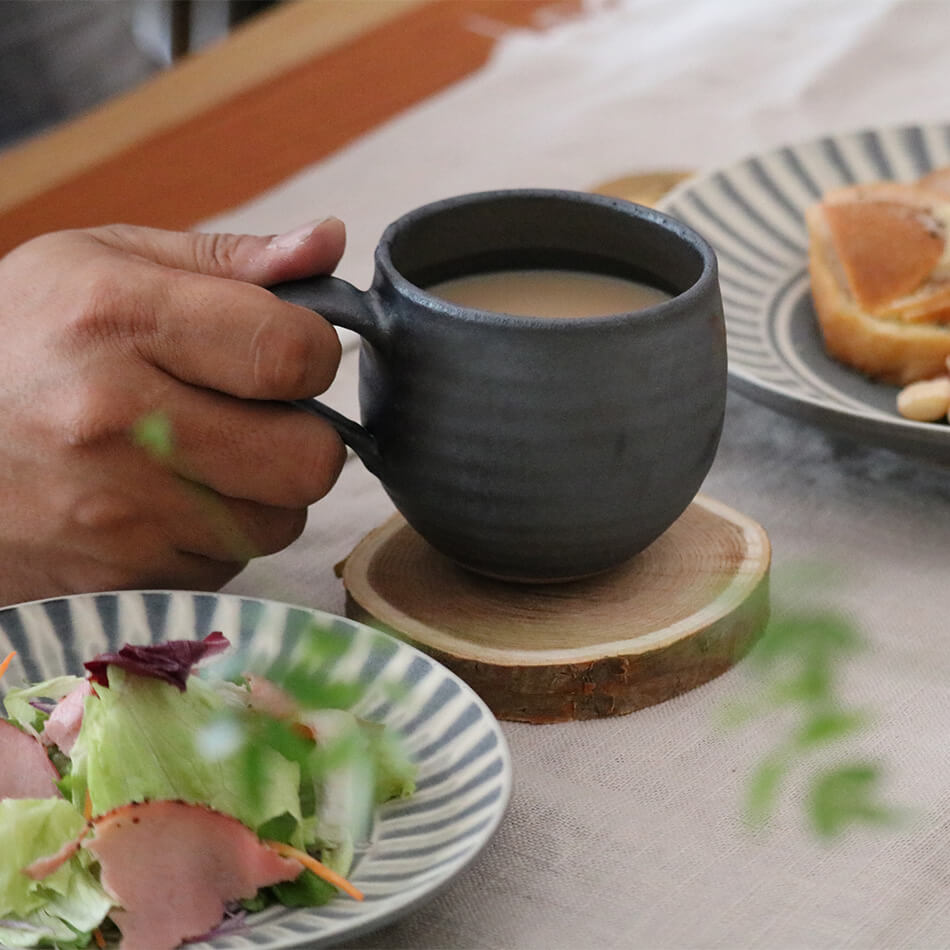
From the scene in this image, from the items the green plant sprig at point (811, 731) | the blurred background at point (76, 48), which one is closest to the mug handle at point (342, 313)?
the green plant sprig at point (811, 731)

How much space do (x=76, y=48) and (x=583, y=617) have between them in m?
1.30

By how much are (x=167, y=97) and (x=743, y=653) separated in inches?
31.8

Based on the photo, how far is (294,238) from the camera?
2.12 feet

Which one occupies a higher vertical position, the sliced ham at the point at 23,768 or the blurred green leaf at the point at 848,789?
the sliced ham at the point at 23,768

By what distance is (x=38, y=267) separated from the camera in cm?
→ 67

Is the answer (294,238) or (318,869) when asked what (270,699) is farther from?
(294,238)

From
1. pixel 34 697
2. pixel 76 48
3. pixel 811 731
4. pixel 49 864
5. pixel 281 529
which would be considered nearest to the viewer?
pixel 811 731

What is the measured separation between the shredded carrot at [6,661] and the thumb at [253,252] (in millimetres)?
193

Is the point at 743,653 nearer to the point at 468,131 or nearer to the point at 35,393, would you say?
the point at 35,393

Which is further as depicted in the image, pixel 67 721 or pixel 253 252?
pixel 253 252

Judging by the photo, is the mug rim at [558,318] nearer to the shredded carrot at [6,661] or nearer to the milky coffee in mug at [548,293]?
the milky coffee in mug at [548,293]

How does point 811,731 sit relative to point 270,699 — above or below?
above

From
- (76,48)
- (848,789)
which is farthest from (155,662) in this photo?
(76,48)

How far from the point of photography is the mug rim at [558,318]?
586mm
